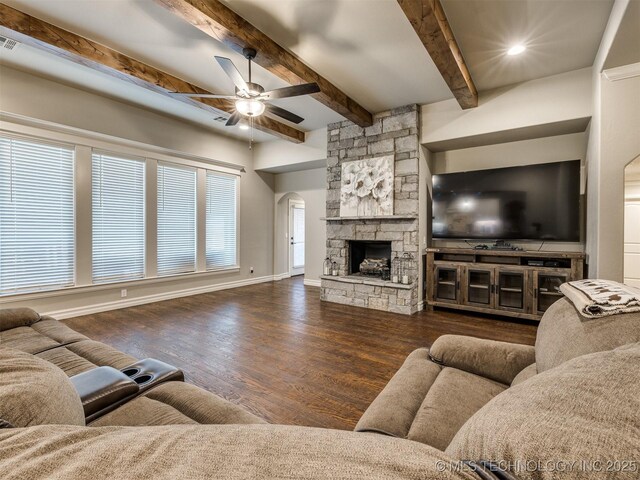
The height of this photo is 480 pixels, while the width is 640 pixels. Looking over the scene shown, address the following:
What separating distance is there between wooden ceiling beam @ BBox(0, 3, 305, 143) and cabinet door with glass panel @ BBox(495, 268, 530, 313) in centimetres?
467

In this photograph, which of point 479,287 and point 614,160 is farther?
point 479,287

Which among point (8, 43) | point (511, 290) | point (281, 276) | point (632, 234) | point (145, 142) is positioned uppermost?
point (8, 43)

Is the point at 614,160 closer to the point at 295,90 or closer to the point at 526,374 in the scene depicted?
the point at 526,374

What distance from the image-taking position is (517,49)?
10.4 feet

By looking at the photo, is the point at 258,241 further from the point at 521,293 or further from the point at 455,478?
the point at 455,478

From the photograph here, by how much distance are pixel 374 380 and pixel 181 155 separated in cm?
503

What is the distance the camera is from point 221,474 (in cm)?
38

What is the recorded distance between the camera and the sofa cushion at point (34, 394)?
0.70 metres

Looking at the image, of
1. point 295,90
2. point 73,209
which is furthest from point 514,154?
point 73,209

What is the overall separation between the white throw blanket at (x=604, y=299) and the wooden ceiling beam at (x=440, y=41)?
2244mm

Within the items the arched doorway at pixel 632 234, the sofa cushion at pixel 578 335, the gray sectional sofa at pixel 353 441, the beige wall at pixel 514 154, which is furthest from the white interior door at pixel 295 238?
the gray sectional sofa at pixel 353 441

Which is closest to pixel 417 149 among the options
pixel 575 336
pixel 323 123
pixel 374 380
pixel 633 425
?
pixel 323 123

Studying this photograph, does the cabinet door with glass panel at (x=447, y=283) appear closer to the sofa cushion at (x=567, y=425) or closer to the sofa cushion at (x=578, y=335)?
the sofa cushion at (x=578, y=335)

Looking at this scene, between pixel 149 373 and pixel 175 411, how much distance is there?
1.32 ft
